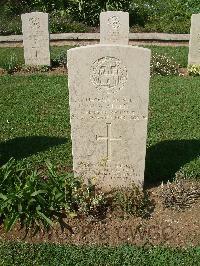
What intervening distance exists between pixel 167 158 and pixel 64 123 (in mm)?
2463

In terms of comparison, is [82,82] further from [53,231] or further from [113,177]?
[53,231]

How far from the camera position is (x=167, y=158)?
6.80m

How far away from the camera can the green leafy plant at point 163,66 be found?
11734 mm

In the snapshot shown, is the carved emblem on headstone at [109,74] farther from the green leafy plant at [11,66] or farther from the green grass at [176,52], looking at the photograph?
the green grass at [176,52]

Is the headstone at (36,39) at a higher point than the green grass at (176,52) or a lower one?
A: higher

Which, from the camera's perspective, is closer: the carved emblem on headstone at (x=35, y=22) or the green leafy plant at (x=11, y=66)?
the green leafy plant at (x=11, y=66)

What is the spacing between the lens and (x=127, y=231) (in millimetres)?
5250

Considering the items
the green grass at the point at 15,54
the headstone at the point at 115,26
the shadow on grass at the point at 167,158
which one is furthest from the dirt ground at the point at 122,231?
the green grass at the point at 15,54

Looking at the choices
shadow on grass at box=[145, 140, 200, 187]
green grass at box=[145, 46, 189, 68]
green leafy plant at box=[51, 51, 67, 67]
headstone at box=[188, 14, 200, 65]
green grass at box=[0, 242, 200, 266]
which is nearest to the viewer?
green grass at box=[0, 242, 200, 266]

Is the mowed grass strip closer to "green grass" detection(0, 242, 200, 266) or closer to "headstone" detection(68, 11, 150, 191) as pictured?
"headstone" detection(68, 11, 150, 191)

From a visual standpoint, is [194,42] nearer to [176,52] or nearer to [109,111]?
[176,52]

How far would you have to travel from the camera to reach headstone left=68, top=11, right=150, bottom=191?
507cm

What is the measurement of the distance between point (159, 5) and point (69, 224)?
15331mm

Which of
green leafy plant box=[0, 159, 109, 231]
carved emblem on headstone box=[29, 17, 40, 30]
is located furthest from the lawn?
carved emblem on headstone box=[29, 17, 40, 30]
